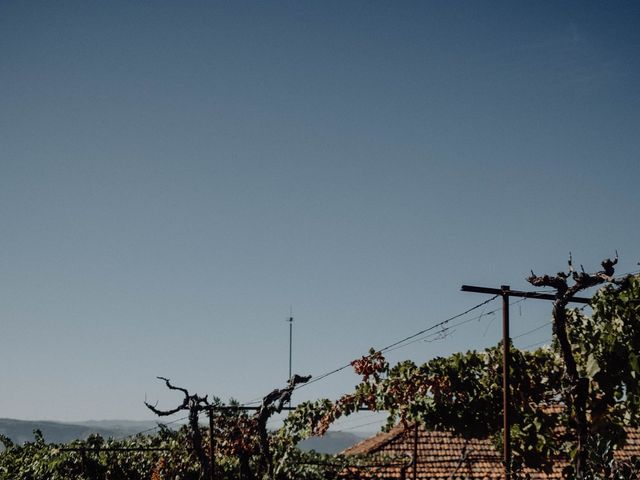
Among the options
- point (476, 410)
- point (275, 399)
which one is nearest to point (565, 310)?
point (476, 410)

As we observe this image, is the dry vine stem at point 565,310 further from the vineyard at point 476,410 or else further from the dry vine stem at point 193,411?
the dry vine stem at point 193,411

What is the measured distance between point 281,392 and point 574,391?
304 inches

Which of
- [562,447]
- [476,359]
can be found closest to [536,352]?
[476,359]

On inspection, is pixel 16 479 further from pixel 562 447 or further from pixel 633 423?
pixel 633 423

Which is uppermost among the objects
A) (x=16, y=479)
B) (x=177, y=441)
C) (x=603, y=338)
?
(x=603, y=338)

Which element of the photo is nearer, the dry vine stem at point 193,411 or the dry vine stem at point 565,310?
the dry vine stem at point 565,310

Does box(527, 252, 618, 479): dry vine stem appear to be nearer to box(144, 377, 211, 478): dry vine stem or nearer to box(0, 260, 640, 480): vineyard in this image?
box(0, 260, 640, 480): vineyard

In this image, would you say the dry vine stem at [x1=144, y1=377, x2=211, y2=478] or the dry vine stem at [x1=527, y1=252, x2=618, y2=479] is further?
the dry vine stem at [x1=144, y1=377, x2=211, y2=478]

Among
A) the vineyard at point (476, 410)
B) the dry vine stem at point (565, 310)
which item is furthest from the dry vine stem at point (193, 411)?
the dry vine stem at point (565, 310)

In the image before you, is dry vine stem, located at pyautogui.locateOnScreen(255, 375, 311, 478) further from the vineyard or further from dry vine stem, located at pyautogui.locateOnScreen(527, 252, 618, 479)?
dry vine stem, located at pyautogui.locateOnScreen(527, 252, 618, 479)

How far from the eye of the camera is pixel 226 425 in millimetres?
15898

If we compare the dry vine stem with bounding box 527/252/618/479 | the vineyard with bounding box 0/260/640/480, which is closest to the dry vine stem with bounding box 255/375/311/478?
the vineyard with bounding box 0/260/640/480

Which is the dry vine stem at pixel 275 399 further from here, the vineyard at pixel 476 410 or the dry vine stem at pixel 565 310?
the dry vine stem at pixel 565 310

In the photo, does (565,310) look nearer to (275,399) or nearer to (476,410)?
(476,410)
